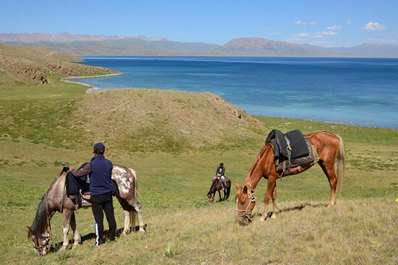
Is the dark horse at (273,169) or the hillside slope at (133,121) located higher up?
the dark horse at (273,169)

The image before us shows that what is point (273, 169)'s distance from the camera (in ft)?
44.9

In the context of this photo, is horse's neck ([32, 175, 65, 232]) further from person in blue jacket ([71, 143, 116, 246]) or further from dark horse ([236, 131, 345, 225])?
dark horse ([236, 131, 345, 225])

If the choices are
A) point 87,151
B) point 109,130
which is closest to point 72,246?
point 87,151

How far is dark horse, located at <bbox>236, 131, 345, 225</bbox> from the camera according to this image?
42.6 feet

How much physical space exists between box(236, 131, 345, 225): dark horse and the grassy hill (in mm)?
594

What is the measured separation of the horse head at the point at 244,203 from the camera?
42.3 feet

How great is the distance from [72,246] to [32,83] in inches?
3530

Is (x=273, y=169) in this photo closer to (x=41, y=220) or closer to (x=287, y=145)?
(x=287, y=145)

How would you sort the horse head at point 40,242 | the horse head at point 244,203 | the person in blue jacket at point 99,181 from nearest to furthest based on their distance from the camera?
1. the person in blue jacket at point 99,181
2. the horse head at point 40,242
3. the horse head at point 244,203

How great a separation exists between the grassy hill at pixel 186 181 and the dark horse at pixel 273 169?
23.4 inches

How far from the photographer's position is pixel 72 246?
43.4 ft

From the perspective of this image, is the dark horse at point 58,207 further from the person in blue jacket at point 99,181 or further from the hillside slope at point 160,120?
the hillside slope at point 160,120

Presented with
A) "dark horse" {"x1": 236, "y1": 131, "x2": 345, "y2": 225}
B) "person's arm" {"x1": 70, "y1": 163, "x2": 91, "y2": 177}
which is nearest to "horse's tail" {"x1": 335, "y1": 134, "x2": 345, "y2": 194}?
"dark horse" {"x1": 236, "y1": 131, "x2": 345, "y2": 225}

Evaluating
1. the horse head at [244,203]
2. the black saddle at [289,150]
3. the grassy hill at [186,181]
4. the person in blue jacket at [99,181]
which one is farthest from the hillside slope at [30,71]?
the horse head at [244,203]
